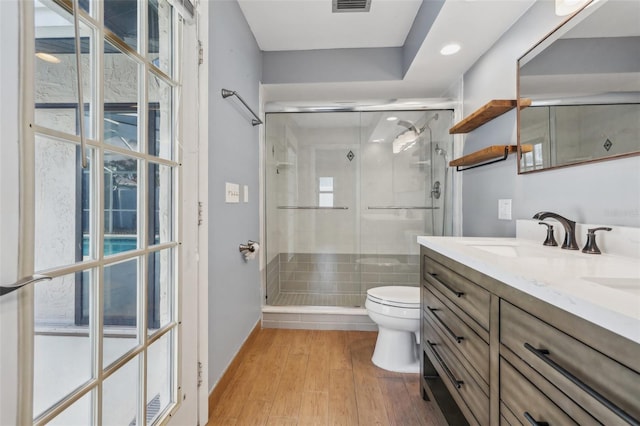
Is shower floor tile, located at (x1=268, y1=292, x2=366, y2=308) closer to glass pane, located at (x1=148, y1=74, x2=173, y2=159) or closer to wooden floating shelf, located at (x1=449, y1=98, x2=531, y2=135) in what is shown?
wooden floating shelf, located at (x1=449, y1=98, x2=531, y2=135)

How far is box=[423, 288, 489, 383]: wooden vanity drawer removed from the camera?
35.4 inches

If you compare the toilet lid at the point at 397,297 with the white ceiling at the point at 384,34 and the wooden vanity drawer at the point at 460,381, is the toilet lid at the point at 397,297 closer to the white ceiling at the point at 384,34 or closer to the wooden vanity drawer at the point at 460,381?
the wooden vanity drawer at the point at 460,381

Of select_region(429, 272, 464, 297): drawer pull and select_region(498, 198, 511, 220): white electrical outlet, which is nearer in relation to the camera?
select_region(429, 272, 464, 297): drawer pull

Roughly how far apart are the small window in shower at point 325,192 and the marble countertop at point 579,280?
1.89m

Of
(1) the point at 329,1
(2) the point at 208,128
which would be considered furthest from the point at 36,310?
(1) the point at 329,1

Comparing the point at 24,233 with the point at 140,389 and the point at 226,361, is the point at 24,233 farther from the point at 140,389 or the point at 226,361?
the point at 226,361

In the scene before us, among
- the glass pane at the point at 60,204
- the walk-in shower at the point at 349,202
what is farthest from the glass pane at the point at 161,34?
the walk-in shower at the point at 349,202

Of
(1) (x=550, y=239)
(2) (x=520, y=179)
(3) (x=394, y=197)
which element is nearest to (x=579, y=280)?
(1) (x=550, y=239)

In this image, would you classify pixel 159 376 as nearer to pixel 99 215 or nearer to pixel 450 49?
pixel 99 215

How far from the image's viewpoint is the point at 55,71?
70cm

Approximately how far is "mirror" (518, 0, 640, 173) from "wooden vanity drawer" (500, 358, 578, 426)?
2.82 feet

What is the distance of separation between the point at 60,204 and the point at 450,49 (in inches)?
87.1

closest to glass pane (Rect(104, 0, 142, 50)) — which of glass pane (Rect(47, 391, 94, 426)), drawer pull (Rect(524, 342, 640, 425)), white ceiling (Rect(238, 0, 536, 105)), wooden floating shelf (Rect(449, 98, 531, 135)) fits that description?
glass pane (Rect(47, 391, 94, 426))

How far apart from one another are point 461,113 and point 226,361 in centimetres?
248
